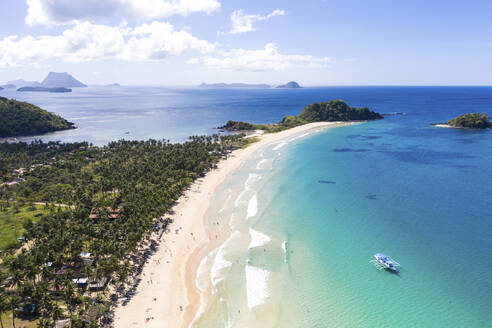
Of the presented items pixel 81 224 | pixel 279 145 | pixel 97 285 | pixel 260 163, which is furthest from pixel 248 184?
pixel 279 145

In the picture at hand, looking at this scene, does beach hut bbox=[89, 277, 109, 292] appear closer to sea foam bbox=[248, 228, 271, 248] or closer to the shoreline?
the shoreline

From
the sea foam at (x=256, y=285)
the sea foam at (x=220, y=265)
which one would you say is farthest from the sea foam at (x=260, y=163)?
the sea foam at (x=256, y=285)

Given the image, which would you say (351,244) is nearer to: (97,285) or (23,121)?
(97,285)

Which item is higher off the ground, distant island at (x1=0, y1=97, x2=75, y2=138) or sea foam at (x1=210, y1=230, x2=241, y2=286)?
distant island at (x1=0, y1=97, x2=75, y2=138)

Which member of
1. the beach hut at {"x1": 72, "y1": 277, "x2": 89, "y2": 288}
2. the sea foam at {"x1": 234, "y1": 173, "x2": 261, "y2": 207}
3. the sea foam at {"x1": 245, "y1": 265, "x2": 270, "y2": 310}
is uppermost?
the sea foam at {"x1": 234, "y1": 173, "x2": 261, "y2": 207}

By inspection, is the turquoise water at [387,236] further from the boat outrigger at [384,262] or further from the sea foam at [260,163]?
the sea foam at [260,163]

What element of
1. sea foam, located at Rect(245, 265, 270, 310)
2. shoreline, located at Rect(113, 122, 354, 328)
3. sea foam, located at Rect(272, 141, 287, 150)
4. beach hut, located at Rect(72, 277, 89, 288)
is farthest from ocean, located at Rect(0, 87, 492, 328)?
sea foam, located at Rect(272, 141, 287, 150)
